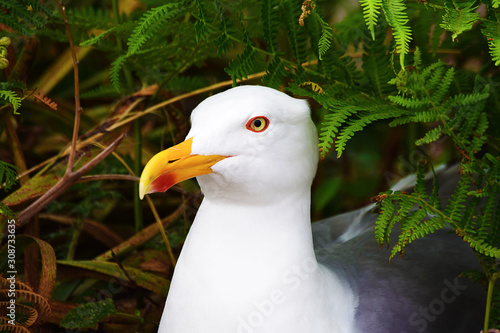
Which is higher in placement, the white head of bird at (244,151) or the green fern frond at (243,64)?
the green fern frond at (243,64)

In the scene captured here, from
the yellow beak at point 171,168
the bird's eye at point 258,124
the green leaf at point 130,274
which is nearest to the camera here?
the yellow beak at point 171,168

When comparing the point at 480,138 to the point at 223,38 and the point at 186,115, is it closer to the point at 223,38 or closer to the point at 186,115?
the point at 223,38

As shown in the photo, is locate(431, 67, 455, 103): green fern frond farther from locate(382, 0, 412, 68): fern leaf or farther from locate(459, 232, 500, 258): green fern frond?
locate(459, 232, 500, 258): green fern frond

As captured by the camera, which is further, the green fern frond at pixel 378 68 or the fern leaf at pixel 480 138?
the green fern frond at pixel 378 68

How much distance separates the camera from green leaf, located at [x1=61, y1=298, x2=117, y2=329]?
6.22ft

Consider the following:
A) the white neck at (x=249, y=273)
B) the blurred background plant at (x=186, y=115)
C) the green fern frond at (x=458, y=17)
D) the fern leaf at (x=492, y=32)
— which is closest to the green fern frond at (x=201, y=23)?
the blurred background plant at (x=186, y=115)

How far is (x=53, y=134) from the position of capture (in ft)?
10.2

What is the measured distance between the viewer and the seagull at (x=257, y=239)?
1.48 metres

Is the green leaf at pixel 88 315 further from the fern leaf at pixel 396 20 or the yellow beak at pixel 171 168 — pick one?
the fern leaf at pixel 396 20

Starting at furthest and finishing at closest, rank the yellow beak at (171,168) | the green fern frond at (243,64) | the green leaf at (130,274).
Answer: the green leaf at (130,274) → the green fern frond at (243,64) → the yellow beak at (171,168)

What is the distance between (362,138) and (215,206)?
184 centimetres

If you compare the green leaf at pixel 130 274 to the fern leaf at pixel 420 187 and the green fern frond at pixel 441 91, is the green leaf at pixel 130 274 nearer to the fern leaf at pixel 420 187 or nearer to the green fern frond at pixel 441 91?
the fern leaf at pixel 420 187

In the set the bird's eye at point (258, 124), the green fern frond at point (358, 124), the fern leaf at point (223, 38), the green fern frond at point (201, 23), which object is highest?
the green fern frond at point (201, 23)

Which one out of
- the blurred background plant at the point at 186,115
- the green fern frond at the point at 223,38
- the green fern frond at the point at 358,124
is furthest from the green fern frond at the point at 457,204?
the green fern frond at the point at 223,38
